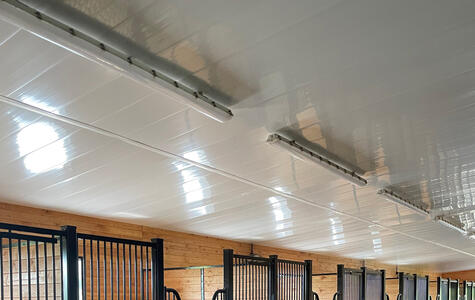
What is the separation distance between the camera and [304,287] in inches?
251

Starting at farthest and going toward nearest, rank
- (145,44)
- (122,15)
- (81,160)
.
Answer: (81,160) → (145,44) → (122,15)

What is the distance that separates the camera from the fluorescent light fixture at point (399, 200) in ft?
18.8

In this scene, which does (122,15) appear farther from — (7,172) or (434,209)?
(434,209)

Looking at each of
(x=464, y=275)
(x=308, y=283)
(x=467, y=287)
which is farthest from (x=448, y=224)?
(x=464, y=275)

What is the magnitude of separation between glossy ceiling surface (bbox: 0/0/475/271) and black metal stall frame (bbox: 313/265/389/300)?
3.68 feet

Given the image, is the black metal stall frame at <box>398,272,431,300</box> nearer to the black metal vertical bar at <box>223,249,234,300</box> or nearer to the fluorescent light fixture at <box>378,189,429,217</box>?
the fluorescent light fixture at <box>378,189,429,217</box>

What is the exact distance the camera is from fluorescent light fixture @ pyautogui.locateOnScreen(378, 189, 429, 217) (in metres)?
5.73

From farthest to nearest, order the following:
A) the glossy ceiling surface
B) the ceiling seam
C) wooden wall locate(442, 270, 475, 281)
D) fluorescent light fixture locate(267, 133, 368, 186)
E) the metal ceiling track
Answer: wooden wall locate(442, 270, 475, 281)
fluorescent light fixture locate(267, 133, 368, 186)
the ceiling seam
the glossy ceiling surface
the metal ceiling track

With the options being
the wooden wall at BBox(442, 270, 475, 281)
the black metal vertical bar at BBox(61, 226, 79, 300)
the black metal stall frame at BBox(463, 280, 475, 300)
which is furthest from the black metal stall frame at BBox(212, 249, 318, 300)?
the wooden wall at BBox(442, 270, 475, 281)

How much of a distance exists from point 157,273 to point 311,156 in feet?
4.94

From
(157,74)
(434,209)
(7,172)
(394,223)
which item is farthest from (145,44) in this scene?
(394,223)

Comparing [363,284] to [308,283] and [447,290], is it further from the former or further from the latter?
[447,290]

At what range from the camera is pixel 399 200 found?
19.8ft

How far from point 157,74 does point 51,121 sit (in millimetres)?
915
